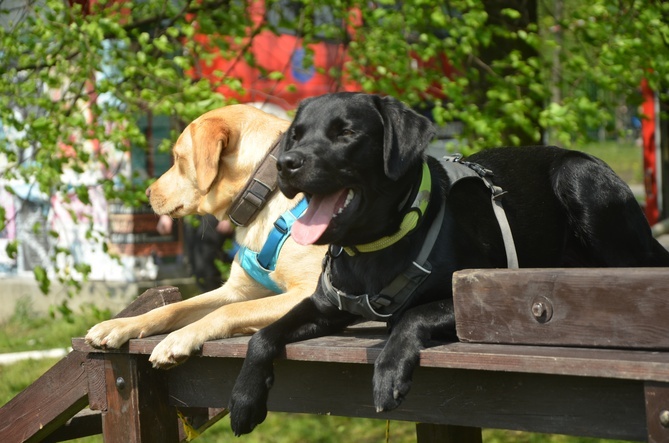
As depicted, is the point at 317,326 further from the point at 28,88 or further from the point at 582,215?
the point at 28,88

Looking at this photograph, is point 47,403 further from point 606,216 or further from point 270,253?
point 606,216

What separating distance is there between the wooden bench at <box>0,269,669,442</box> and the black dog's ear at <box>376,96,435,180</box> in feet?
1.63

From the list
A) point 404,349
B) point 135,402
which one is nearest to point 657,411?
point 404,349

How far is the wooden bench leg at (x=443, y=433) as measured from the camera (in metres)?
4.06

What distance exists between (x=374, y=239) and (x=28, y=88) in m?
4.22

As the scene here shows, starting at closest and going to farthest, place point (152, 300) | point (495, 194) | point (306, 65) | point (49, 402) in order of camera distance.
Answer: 1. point (495, 194)
2. point (49, 402)
3. point (152, 300)
4. point (306, 65)

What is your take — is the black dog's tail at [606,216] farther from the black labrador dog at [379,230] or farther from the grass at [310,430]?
the grass at [310,430]

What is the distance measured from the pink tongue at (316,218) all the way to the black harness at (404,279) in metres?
0.27

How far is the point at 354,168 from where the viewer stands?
289cm

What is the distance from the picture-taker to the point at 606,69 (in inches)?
251

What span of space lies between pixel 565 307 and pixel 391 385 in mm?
502

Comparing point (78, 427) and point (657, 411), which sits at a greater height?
point (657, 411)

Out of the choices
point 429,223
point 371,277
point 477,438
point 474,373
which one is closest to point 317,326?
point 371,277

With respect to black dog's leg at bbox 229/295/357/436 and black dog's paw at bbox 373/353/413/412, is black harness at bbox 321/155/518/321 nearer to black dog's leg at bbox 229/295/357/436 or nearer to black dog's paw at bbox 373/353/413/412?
black dog's leg at bbox 229/295/357/436
